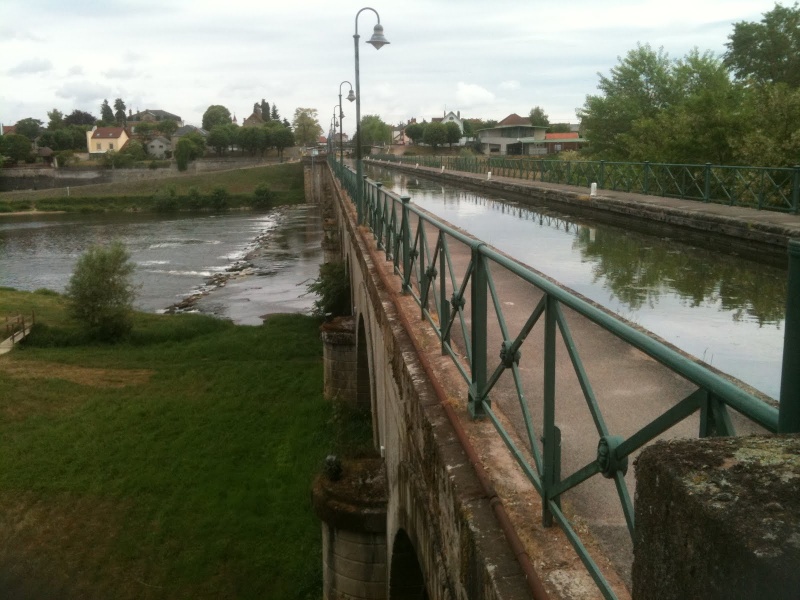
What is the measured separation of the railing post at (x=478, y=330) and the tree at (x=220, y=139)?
4401 inches

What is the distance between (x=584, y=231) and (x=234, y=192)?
245 ft

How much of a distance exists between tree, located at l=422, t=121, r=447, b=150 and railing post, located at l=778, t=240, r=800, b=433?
331 feet

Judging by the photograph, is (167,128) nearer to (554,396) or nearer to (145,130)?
(145,130)

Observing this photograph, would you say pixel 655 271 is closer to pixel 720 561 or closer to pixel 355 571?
pixel 355 571

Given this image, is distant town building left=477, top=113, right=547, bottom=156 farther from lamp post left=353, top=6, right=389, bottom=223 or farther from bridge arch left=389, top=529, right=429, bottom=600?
bridge arch left=389, top=529, right=429, bottom=600

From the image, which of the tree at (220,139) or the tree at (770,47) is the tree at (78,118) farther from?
the tree at (770,47)

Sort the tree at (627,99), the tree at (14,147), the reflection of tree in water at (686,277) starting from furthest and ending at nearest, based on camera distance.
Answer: the tree at (14,147) < the tree at (627,99) < the reflection of tree in water at (686,277)

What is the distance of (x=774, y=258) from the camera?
9203 mm

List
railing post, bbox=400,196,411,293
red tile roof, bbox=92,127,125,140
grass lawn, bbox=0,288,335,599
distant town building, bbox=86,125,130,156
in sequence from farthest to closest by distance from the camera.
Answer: red tile roof, bbox=92,127,125,140 → distant town building, bbox=86,125,130,156 → grass lawn, bbox=0,288,335,599 → railing post, bbox=400,196,411,293

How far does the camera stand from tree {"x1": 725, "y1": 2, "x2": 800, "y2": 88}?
43.4m

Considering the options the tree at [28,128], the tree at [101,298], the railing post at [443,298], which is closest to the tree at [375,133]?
the tree at [28,128]

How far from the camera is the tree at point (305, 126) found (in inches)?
5546

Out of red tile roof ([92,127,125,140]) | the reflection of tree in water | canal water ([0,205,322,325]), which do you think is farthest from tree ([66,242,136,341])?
red tile roof ([92,127,125,140])

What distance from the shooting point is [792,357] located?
1.39 metres
